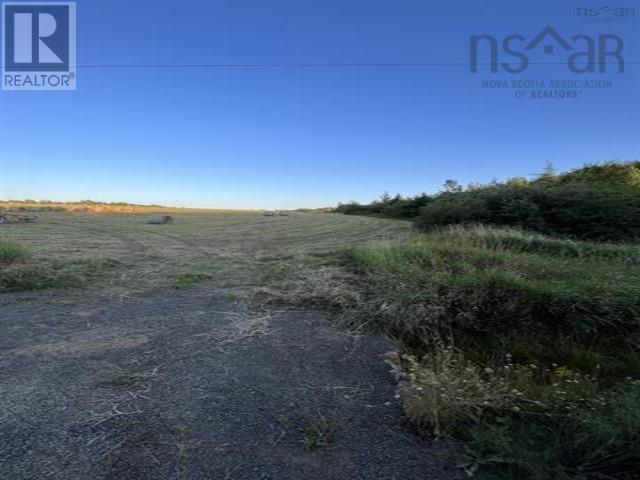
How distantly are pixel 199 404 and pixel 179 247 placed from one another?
7522mm

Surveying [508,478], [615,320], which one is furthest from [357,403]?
[615,320]

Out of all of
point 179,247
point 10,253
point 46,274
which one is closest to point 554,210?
point 179,247

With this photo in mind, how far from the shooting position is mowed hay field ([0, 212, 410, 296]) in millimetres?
5973

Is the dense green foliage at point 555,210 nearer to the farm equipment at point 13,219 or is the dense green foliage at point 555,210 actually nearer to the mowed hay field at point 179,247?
the mowed hay field at point 179,247

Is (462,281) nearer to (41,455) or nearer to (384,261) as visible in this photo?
(384,261)

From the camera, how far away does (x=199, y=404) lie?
2389 millimetres

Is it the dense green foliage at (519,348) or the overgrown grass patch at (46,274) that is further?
the overgrown grass patch at (46,274)

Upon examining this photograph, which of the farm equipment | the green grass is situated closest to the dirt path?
the green grass

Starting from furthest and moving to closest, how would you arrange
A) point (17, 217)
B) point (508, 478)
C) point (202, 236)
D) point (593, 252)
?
1. point (17, 217)
2. point (202, 236)
3. point (593, 252)
4. point (508, 478)

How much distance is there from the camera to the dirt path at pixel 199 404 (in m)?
1.86

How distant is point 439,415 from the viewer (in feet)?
7.13

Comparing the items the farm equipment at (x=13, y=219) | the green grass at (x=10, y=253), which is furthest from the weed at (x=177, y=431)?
the farm equipment at (x=13, y=219)

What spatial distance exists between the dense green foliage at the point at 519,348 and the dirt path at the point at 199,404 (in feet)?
1.06

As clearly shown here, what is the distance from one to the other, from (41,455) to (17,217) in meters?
15.3
